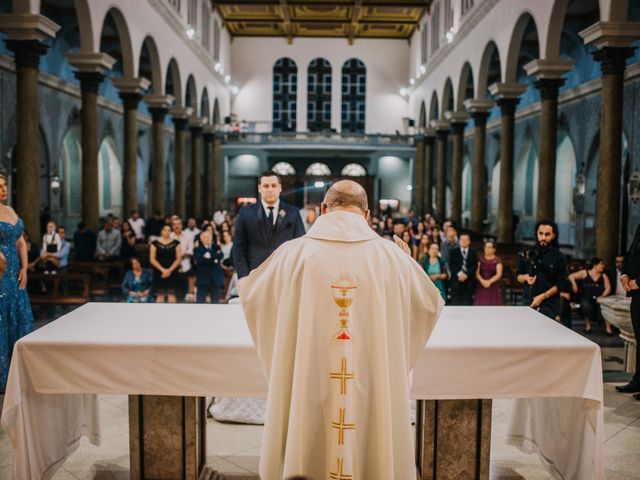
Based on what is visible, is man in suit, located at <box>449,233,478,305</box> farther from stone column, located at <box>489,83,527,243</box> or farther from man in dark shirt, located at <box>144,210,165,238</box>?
man in dark shirt, located at <box>144,210,165,238</box>

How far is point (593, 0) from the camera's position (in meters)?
19.4

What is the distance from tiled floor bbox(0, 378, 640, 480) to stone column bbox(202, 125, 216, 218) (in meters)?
25.9

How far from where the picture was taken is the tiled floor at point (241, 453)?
14.7 ft

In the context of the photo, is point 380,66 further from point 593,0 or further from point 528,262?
point 528,262

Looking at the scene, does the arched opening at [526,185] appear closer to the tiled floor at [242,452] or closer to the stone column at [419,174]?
the stone column at [419,174]

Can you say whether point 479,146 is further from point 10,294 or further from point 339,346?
point 339,346

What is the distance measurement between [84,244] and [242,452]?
9.84 metres

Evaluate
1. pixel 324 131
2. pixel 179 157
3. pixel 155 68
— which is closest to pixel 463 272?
pixel 155 68

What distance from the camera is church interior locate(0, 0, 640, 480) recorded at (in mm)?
6871

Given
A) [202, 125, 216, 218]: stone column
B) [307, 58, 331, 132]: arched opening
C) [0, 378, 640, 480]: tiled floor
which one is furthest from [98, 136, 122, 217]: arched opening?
[0, 378, 640, 480]: tiled floor

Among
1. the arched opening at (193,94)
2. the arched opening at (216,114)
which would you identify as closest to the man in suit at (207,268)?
the arched opening at (193,94)

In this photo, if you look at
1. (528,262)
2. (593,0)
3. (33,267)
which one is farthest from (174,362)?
(593,0)

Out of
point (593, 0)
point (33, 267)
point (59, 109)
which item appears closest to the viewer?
point (33, 267)

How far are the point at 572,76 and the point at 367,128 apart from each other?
55.0 feet
